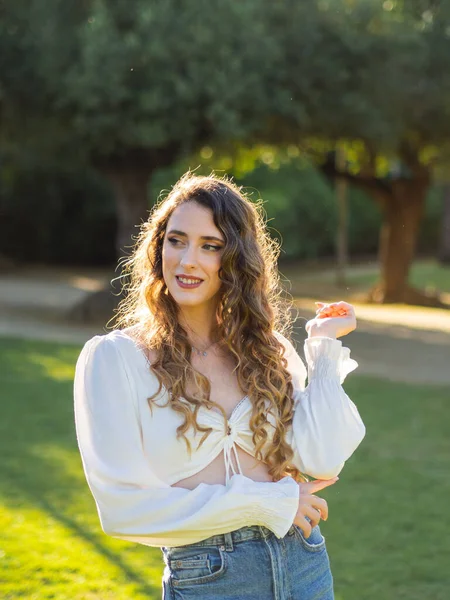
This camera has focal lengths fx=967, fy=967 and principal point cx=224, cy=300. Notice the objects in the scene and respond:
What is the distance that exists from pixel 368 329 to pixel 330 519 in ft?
31.3

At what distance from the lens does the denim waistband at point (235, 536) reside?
2102 millimetres

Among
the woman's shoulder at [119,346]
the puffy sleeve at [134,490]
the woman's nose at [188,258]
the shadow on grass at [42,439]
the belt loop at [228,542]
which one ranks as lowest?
the shadow on grass at [42,439]

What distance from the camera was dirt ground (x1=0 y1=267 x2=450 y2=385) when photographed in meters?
11.4

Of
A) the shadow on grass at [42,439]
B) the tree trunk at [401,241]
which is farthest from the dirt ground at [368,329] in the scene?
the shadow on grass at [42,439]

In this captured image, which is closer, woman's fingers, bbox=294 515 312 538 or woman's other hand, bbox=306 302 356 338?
woman's fingers, bbox=294 515 312 538

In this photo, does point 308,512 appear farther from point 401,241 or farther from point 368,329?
point 401,241

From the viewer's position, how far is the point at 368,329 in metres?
15.0

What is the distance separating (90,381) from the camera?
6.85 ft

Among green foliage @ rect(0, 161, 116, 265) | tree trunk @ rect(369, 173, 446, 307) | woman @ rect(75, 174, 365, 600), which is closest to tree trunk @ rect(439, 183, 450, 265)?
tree trunk @ rect(369, 173, 446, 307)

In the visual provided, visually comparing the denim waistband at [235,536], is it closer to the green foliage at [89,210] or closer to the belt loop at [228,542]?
the belt loop at [228,542]

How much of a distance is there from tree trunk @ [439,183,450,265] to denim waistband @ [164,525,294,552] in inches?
1046

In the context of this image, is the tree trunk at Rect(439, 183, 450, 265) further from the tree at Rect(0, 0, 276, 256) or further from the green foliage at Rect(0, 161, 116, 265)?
the tree at Rect(0, 0, 276, 256)

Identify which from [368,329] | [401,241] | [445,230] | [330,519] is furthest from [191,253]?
[445,230]

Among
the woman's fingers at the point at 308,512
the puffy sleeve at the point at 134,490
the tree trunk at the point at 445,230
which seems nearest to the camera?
the puffy sleeve at the point at 134,490
